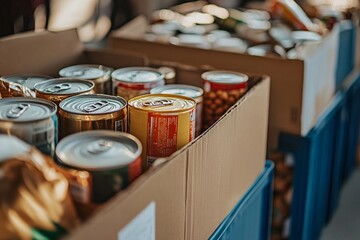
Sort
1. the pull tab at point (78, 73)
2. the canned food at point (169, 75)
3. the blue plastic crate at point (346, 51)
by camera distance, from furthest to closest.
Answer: the blue plastic crate at point (346, 51) → the canned food at point (169, 75) → the pull tab at point (78, 73)

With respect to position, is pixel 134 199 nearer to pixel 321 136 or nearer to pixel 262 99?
pixel 262 99

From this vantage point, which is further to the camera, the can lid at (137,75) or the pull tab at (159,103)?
the can lid at (137,75)

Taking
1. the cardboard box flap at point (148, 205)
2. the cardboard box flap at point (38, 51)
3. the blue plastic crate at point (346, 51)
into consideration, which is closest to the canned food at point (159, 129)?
the cardboard box flap at point (148, 205)

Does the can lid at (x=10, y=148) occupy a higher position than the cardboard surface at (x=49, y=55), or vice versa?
the cardboard surface at (x=49, y=55)

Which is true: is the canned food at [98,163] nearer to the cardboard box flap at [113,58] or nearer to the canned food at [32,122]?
the canned food at [32,122]

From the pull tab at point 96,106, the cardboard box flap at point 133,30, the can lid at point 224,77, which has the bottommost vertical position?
the can lid at point 224,77

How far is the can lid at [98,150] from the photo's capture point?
833 millimetres

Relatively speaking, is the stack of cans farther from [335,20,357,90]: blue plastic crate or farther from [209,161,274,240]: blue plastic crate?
[335,20,357,90]: blue plastic crate

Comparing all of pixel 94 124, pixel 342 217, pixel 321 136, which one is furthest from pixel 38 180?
pixel 342 217

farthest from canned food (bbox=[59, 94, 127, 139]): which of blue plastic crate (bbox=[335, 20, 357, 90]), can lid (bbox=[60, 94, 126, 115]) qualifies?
blue plastic crate (bbox=[335, 20, 357, 90])

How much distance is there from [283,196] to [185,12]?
3.30 ft

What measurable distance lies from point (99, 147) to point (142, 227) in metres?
0.15

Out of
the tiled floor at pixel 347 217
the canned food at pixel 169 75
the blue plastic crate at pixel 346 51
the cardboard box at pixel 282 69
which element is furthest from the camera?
the tiled floor at pixel 347 217

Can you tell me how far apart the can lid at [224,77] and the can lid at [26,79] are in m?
0.44
